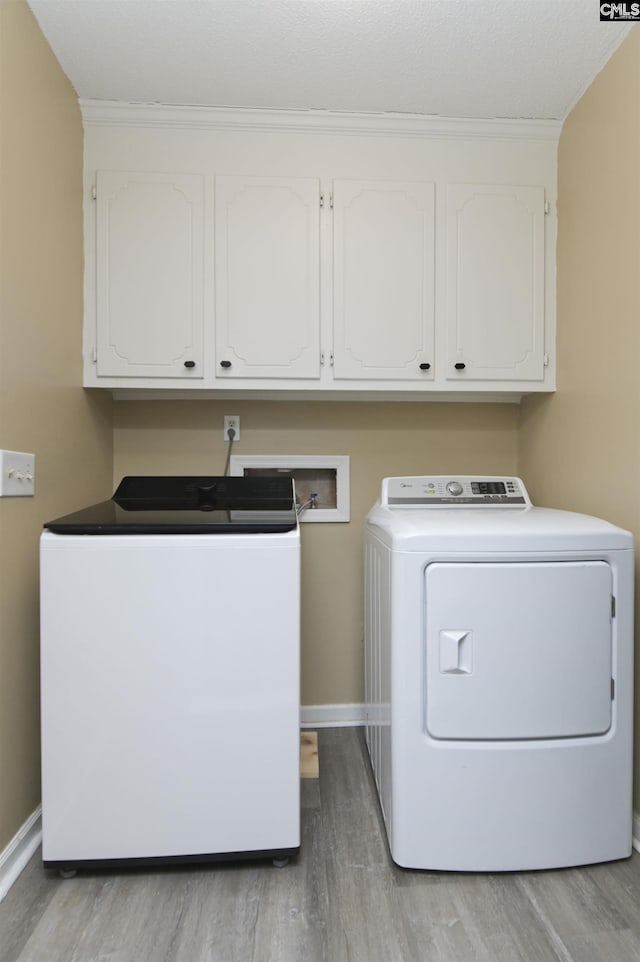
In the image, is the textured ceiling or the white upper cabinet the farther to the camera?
the white upper cabinet

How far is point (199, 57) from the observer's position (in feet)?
5.13

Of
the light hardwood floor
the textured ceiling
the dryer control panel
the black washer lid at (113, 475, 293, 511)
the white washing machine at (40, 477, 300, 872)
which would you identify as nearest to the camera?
the light hardwood floor

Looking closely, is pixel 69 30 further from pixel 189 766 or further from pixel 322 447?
pixel 189 766

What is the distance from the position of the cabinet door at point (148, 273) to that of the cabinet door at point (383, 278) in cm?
53

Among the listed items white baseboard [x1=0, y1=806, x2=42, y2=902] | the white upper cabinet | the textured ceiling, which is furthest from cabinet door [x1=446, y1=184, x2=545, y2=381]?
white baseboard [x1=0, y1=806, x2=42, y2=902]

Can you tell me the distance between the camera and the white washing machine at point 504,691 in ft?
4.19

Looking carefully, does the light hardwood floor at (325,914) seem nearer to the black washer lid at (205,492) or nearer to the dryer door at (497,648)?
the dryer door at (497,648)

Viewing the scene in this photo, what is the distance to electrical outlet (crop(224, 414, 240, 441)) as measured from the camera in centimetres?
209

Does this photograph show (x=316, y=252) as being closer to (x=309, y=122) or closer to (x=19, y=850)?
(x=309, y=122)

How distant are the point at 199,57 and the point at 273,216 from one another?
50cm

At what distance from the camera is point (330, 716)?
6.92 ft

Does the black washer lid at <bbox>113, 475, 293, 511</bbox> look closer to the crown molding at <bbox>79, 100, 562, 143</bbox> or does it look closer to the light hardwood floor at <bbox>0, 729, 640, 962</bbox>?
the light hardwood floor at <bbox>0, 729, 640, 962</bbox>

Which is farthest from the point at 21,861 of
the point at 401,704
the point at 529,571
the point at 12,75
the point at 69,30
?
the point at 69,30

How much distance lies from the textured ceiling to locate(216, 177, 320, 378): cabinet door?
0.31 meters
